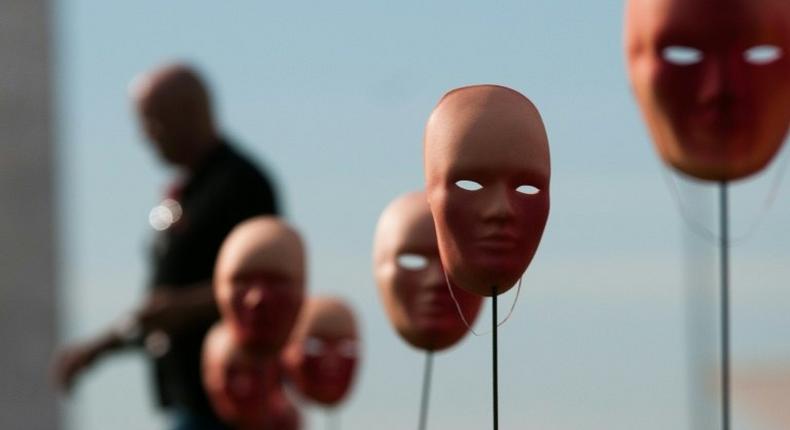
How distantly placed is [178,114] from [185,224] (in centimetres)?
42

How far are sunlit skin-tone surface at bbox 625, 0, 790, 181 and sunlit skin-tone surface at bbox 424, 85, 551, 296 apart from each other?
28 centimetres

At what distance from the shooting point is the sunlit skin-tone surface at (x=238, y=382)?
4.97 metres

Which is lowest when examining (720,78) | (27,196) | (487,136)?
(487,136)

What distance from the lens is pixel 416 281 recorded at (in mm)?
3893

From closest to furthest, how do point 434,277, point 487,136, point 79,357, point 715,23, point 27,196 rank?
1. point 487,136
2. point 715,23
3. point 434,277
4. point 79,357
5. point 27,196

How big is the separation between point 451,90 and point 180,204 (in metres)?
2.43

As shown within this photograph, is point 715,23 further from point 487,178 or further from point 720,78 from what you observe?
point 487,178

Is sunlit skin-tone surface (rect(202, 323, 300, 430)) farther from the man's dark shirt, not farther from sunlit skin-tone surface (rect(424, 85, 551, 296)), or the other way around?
sunlit skin-tone surface (rect(424, 85, 551, 296))

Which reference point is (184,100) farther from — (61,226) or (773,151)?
(61,226)

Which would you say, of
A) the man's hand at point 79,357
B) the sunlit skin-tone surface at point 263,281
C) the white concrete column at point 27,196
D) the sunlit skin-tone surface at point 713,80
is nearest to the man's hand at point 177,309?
the man's hand at point 79,357

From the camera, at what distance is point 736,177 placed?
11.3ft

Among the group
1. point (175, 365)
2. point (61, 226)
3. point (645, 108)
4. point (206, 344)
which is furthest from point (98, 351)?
point (61, 226)

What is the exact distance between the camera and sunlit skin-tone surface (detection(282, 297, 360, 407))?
16.2ft

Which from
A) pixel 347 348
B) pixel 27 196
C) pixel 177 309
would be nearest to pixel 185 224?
pixel 177 309
